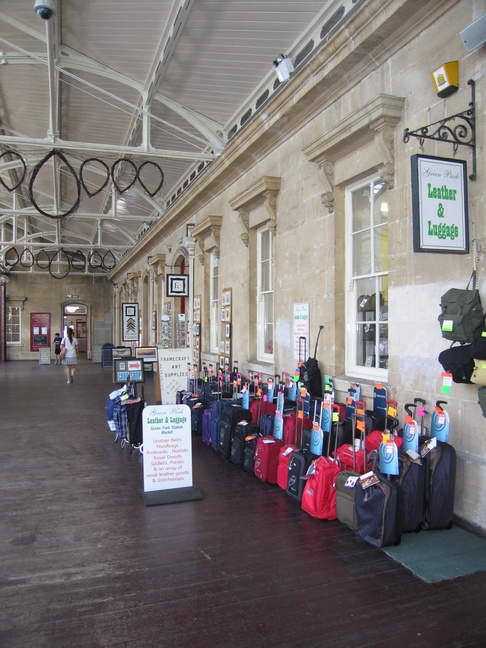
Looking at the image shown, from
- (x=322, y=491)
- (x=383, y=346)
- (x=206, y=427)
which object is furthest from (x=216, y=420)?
(x=322, y=491)

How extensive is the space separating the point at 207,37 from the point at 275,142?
65.5 inches

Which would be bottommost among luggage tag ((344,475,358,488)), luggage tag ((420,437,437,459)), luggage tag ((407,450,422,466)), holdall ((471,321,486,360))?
luggage tag ((344,475,358,488))

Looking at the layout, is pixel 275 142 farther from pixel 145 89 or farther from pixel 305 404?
pixel 305 404

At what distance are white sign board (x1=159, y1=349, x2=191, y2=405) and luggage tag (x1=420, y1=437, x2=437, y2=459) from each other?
5600 mm

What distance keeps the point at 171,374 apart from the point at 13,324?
23441mm

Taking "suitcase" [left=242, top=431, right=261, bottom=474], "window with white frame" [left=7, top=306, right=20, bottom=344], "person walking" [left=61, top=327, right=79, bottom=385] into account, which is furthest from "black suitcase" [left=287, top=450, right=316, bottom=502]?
"window with white frame" [left=7, top=306, right=20, bottom=344]

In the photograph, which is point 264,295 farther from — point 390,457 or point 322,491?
point 390,457

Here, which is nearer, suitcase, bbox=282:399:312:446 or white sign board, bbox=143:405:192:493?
white sign board, bbox=143:405:192:493

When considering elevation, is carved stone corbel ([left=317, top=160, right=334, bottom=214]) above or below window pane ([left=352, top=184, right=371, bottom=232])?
above

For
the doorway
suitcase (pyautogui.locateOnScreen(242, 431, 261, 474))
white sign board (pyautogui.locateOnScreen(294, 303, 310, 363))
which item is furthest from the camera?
the doorway

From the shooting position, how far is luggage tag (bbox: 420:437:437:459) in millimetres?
3830

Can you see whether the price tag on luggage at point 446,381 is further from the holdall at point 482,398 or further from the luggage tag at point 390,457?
the luggage tag at point 390,457

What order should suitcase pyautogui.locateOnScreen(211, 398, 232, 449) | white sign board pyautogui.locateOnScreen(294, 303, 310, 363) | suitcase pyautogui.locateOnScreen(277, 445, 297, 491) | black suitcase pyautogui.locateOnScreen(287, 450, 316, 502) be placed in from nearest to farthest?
black suitcase pyautogui.locateOnScreen(287, 450, 316, 502), suitcase pyautogui.locateOnScreen(277, 445, 297, 491), white sign board pyautogui.locateOnScreen(294, 303, 310, 363), suitcase pyautogui.locateOnScreen(211, 398, 232, 449)

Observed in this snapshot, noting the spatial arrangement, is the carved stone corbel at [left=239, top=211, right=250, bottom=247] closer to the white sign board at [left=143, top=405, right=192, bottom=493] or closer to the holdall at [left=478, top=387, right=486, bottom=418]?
the white sign board at [left=143, top=405, right=192, bottom=493]
